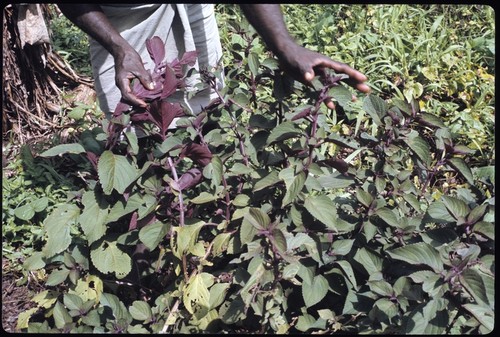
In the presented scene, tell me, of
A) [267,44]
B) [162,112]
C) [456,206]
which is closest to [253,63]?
[267,44]

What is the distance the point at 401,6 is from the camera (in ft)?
15.4

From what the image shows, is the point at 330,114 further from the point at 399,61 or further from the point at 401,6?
the point at 401,6

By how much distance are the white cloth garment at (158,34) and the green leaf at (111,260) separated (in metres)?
0.66

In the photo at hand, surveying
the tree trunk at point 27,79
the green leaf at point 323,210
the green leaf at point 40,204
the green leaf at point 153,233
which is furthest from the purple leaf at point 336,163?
the tree trunk at point 27,79

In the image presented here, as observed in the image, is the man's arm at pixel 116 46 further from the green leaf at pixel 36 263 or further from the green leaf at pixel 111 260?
the green leaf at pixel 36 263

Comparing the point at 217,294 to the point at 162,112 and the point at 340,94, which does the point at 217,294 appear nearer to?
the point at 162,112

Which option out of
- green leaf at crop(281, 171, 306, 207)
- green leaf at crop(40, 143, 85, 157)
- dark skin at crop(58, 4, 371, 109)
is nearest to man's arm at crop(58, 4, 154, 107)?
dark skin at crop(58, 4, 371, 109)

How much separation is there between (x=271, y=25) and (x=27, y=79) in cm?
232

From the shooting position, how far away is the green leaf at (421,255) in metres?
2.00

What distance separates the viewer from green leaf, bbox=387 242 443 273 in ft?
6.56

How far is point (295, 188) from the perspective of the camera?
7.00ft

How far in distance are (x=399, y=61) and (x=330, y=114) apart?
0.64 metres

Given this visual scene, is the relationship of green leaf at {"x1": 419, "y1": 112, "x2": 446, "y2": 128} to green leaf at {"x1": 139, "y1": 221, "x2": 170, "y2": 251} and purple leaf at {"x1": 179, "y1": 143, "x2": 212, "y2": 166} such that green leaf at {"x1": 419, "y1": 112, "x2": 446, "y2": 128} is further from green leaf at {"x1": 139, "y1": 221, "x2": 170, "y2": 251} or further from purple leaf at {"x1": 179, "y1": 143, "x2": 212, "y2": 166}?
green leaf at {"x1": 139, "y1": 221, "x2": 170, "y2": 251}

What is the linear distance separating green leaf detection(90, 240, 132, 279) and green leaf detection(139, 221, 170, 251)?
140mm
